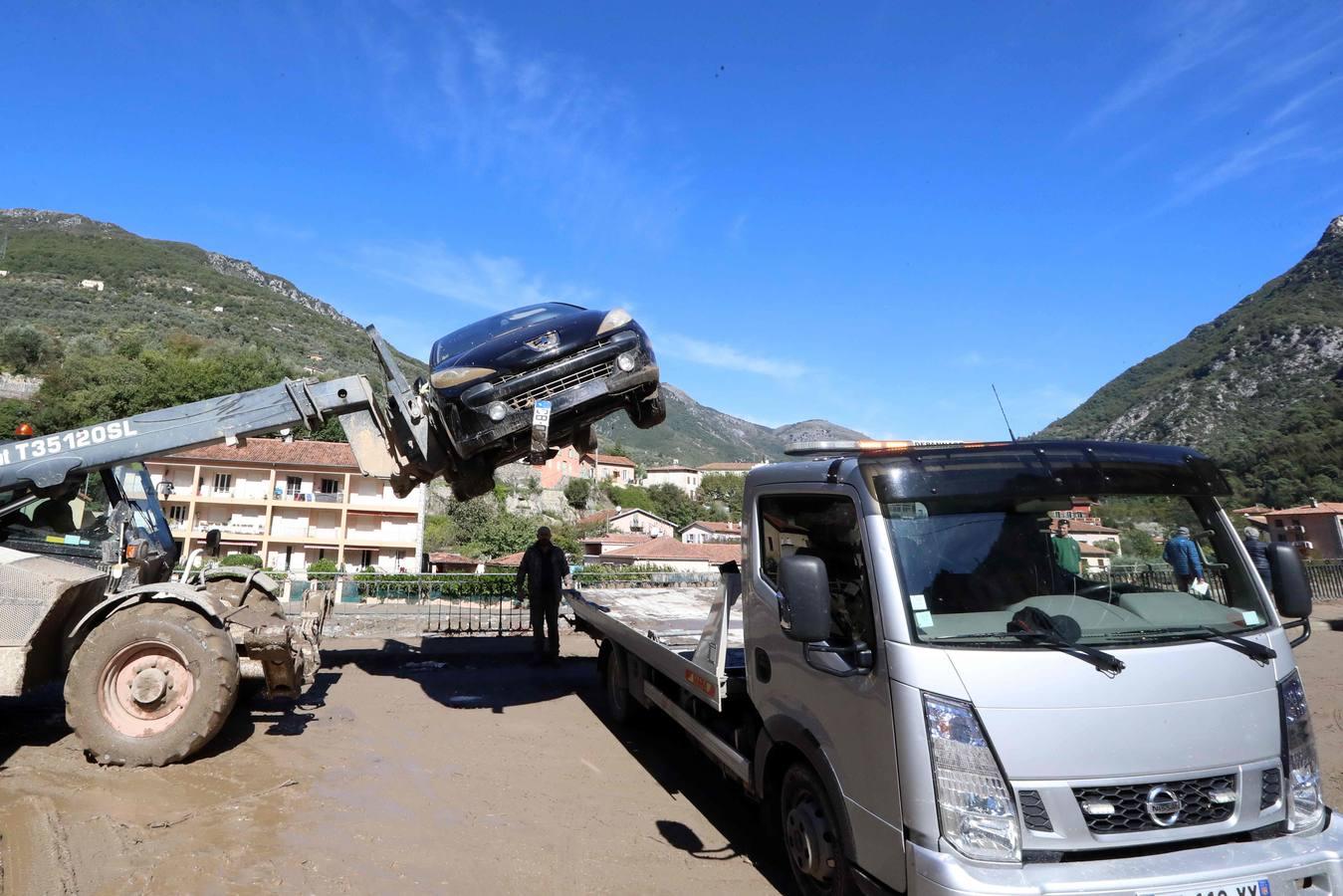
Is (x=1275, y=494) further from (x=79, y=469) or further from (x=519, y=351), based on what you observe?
(x=79, y=469)

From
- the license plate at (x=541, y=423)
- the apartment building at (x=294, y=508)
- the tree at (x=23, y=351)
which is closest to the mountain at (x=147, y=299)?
the tree at (x=23, y=351)

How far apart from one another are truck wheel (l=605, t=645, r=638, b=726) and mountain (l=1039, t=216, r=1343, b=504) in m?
35.1

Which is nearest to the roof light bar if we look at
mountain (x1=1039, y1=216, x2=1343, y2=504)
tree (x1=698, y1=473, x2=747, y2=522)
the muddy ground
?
the muddy ground

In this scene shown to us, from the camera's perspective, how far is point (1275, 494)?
3541 centimetres

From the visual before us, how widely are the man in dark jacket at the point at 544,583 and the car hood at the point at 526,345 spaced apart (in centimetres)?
395

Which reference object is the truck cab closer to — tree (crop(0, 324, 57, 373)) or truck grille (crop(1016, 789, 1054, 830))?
truck grille (crop(1016, 789, 1054, 830))

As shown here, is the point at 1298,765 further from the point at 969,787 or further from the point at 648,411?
the point at 648,411

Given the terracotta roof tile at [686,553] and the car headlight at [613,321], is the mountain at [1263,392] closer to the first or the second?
the terracotta roof tile at [686,553]

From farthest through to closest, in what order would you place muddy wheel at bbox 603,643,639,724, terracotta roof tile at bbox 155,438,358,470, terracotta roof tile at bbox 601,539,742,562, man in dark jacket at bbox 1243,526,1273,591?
terracotta roof tile at bbox 155,438,358,470, terracotta roof tile at bbox 601,539,742,562, muddy wheel at bbox 603,643,639,724, man in dark jacket at bbox 1243,526,1273,591

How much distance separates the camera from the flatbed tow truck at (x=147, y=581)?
201 inches

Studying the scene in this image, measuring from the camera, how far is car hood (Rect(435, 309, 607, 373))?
18.4 feet

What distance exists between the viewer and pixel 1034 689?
258 centimetres

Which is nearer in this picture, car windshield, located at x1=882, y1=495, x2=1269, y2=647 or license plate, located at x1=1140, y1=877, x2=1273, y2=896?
license plate, located at x1=1140, y1=877, x2=1273, y2=896

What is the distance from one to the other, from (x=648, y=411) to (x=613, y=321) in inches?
32.9
